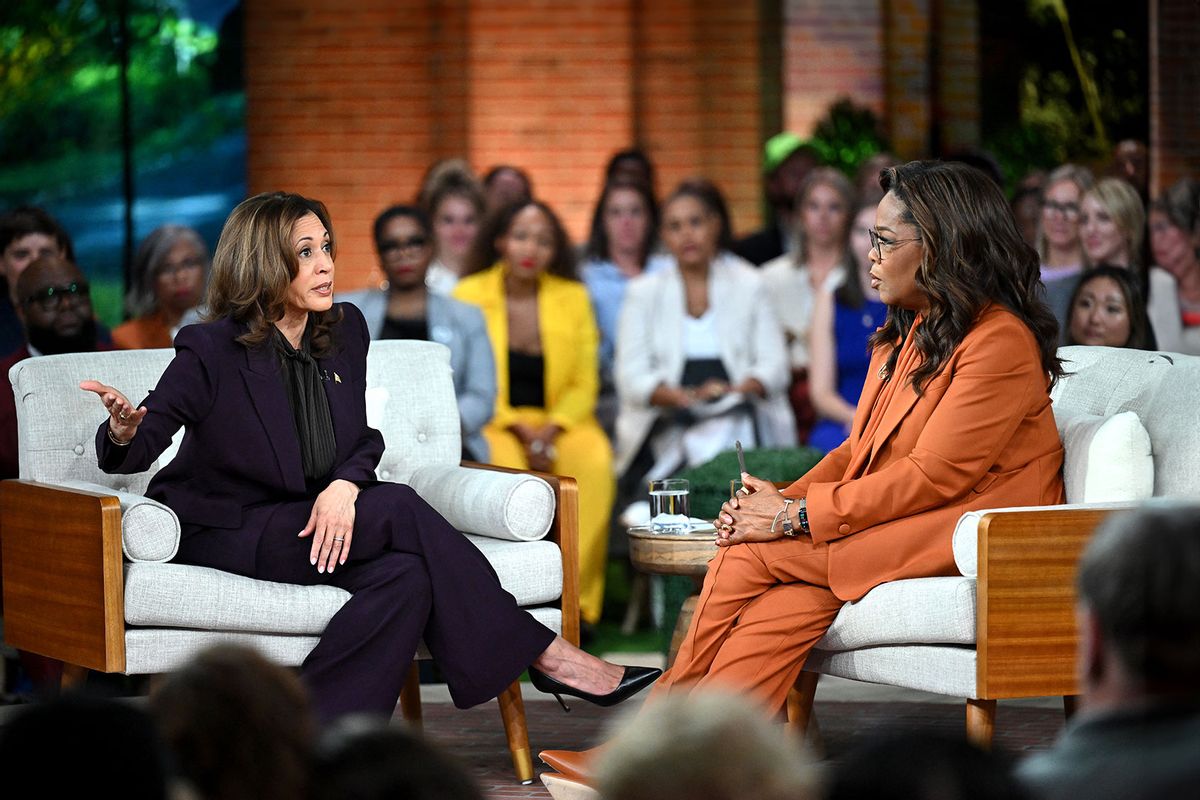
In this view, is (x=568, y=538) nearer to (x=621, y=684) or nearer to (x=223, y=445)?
(x=621, y=684)

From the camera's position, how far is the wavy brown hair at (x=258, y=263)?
4297 millimetres

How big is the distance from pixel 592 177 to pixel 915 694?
4959mm

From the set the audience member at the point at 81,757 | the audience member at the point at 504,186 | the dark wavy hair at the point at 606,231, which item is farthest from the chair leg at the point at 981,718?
the audience member at the point at 504,186

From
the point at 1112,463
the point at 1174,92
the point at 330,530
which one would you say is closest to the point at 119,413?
the point at 330,530

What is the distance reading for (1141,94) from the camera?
7.93 metres

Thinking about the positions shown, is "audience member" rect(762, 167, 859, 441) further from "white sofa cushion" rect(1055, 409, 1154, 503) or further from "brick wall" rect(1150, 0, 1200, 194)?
"white sofa cushion" rect(1055, 409, 1154, 503)

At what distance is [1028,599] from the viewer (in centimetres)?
376

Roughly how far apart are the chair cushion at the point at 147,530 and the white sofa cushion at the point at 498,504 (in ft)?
2.59

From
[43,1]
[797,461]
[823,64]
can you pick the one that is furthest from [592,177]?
[797,461]

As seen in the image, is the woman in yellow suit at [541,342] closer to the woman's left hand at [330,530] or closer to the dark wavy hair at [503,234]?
the dark wavy hair at [503,234]

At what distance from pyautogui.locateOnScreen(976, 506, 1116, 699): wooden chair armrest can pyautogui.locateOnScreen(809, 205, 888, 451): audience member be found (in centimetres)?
317

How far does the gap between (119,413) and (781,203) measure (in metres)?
4.96

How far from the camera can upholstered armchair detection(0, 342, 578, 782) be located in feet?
13.3

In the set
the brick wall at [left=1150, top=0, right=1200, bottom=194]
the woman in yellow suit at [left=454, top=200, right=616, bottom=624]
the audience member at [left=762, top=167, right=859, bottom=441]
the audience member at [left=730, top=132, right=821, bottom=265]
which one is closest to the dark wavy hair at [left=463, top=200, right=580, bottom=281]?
the woman in yellow suit at [left=454, top=200, right=616, bottom=624]
